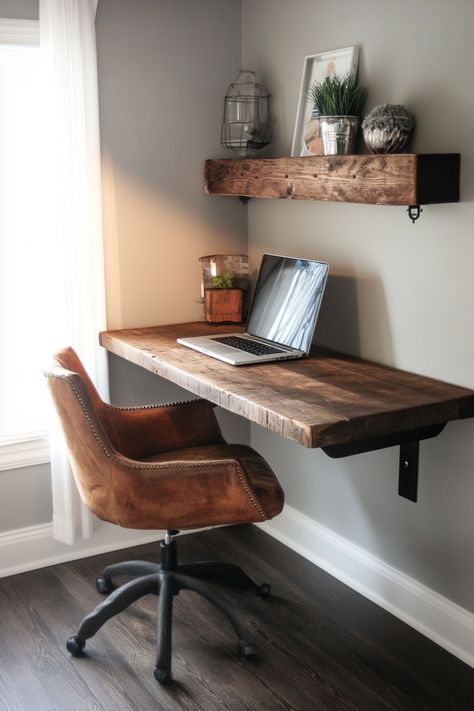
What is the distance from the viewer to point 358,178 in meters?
2.52

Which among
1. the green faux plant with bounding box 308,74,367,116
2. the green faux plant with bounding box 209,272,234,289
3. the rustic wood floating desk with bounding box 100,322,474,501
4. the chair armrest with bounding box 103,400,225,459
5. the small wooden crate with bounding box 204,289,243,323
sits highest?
the green faux plant with bounding box 308,74,367,116

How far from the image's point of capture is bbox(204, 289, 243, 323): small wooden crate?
3312 mm

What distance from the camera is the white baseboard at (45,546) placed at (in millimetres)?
3230

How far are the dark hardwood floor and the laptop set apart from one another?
860 mm

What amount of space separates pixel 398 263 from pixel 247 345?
59 cm

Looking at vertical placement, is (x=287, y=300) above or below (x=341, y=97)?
below

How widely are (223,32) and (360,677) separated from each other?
2372 mm

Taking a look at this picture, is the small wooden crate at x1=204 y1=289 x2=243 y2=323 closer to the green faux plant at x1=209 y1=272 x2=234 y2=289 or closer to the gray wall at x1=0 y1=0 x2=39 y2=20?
the green faux plant at x1=209 y1=272 x2=234 y2=289

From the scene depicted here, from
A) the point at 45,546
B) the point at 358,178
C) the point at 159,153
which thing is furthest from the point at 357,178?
the point at 45,546

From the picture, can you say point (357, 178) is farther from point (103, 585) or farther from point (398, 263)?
point (103, 585)

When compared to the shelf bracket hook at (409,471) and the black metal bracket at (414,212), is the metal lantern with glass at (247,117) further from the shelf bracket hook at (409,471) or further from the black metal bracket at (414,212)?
the shelf bracket hook at (409,471)

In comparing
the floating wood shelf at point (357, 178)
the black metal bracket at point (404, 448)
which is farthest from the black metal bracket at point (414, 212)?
the black metal bracket at point (404, 448)

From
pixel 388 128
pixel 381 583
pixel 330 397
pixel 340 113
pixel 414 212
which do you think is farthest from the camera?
pixel 381 583

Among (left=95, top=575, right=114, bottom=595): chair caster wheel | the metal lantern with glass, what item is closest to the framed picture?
the metal lantern with glass
